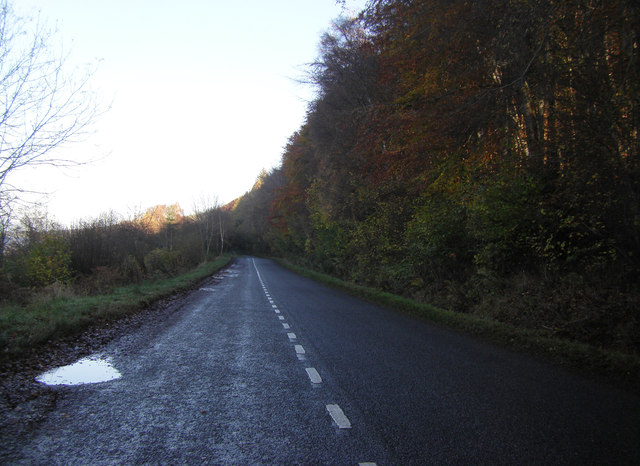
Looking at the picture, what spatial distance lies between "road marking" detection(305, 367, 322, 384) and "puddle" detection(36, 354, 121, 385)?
8.36ft

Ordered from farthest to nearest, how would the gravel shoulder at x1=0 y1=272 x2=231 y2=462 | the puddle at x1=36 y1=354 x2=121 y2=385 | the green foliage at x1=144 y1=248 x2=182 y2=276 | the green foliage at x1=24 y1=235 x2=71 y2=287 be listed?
the green foliage at x1=144 y1=248 x2=182 y2=276 → the green foliage at x1=24 y1=235 x2=71 y2=287 → the puddle at x1=36 y1=354 x2=121 y2=385 → the gravel shoulder at x1=0 y1=272 x2=231 y2=462

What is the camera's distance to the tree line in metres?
6.84

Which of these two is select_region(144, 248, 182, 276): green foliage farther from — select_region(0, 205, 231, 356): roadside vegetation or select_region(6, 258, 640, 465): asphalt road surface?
select_region(6, 258, 640, 465): asphalt road surface

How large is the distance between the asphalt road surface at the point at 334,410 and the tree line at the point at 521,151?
2851 mm

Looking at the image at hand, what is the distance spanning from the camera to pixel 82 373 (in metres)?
5.50

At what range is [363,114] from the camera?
33.2 ft

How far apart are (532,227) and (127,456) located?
9.74 m

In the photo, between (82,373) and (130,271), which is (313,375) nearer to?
(82,373)

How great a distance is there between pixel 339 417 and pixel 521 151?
28.2 feet

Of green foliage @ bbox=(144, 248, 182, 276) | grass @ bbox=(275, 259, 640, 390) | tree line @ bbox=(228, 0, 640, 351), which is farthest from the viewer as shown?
green foliage @ bbox=(144, 248, 182, 276)

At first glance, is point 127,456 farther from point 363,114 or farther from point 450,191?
point 450,191

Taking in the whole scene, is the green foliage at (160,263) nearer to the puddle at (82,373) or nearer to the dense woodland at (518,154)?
the dense woodland at (518,154)

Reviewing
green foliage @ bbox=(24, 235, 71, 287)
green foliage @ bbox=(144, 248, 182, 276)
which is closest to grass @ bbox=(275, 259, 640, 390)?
green foliage @ bbox=(24, 235, 71, 287)

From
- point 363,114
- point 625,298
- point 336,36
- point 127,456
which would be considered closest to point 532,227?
point 625,298
